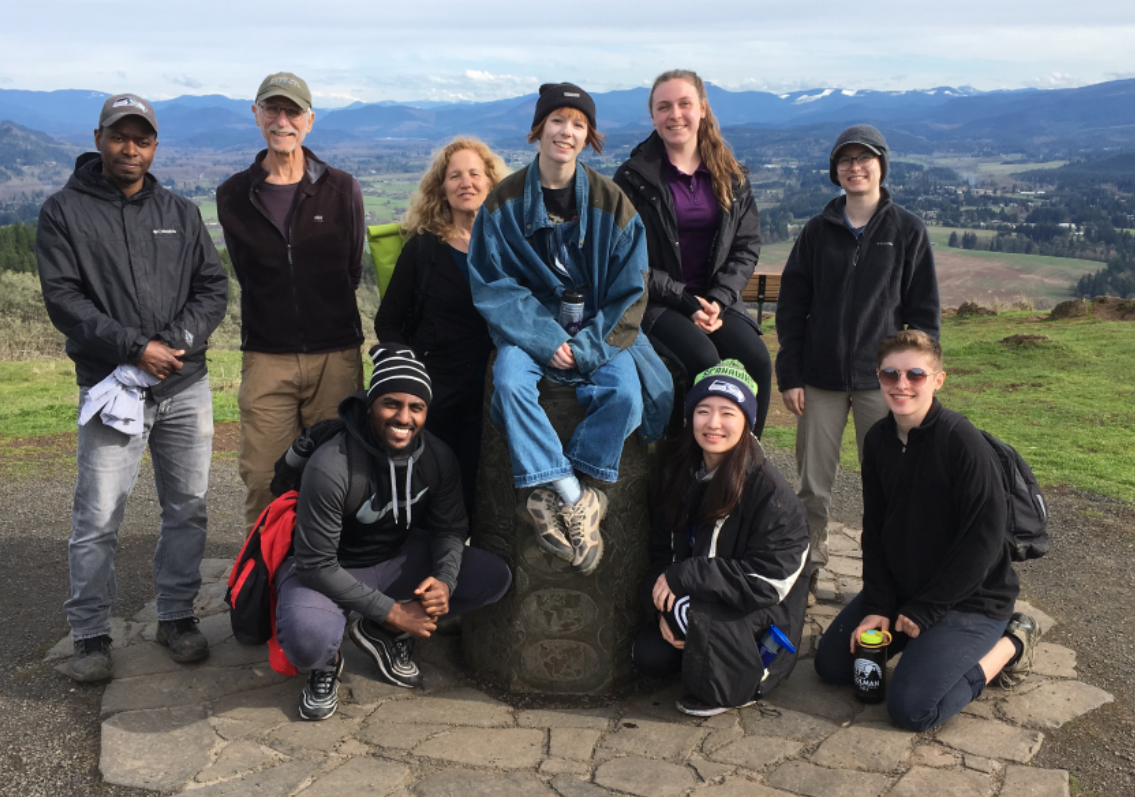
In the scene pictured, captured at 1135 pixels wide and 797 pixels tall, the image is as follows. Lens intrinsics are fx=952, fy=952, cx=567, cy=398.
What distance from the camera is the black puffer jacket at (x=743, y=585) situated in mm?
4352

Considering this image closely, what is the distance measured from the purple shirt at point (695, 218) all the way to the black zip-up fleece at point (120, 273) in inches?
97.4

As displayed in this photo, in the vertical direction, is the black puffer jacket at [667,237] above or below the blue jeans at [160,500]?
above

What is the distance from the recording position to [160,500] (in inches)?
197

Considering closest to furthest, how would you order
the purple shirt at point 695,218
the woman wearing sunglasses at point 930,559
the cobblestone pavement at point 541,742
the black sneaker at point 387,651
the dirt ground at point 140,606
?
the cobblestone pavement at point 541,742 → the dirt ground at point 140,606 → the woman wearing sunglasses at point 930,559 → the black sneaker at point 387,651 → the purple shirt at point 695,218

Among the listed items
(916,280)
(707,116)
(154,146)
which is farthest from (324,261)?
(916,280)

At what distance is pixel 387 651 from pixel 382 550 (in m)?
0.55

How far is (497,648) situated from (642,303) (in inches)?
74.2

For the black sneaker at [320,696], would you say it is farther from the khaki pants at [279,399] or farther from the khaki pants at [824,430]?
the khaki pants at [824,430]

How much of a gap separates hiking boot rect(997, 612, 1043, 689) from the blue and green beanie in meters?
1.59

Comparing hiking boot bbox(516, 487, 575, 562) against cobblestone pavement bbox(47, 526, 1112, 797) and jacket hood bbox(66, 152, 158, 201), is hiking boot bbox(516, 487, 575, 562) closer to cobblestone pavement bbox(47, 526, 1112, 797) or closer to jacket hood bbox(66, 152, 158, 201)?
cobblestone pavement bbox(47, 526, 1112, 797)

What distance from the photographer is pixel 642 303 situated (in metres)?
4.65

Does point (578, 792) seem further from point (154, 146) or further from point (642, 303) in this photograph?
point (154, 146)

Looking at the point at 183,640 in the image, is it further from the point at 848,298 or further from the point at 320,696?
the point at 848,298

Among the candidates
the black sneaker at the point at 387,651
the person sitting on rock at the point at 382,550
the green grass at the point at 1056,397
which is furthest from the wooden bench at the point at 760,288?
the black sneaker at the point at 387,651
